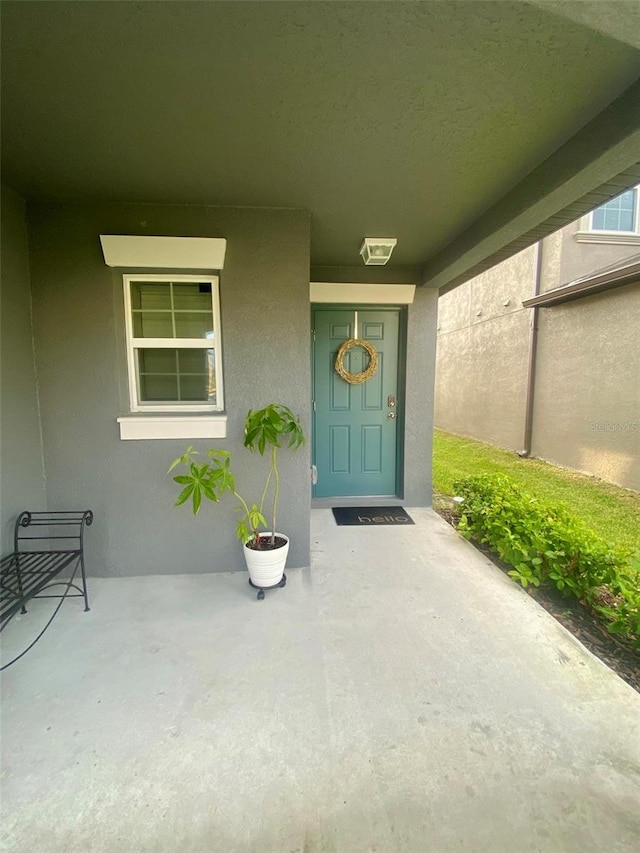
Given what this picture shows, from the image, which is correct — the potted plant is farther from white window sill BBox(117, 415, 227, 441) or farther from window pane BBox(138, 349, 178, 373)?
window pane BBox(138, 349, 178, 373)

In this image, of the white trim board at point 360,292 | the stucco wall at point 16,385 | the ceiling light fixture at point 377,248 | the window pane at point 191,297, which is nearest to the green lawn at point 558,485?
the white trim board at point 360,292

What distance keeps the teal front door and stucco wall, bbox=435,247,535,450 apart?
12.1ft

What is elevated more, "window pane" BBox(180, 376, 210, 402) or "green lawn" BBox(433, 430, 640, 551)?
"window pane" BBox(180, 376, 210, 402)

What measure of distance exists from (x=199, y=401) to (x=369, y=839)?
2.32 metres

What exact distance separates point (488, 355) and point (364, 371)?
181 inches

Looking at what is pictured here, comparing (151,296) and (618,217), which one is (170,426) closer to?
(151,296)

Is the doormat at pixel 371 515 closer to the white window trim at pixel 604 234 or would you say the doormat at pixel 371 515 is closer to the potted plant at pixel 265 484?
the potted plant at pixel 265 484

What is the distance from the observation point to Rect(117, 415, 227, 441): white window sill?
7.85 ft

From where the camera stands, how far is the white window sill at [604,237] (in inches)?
213

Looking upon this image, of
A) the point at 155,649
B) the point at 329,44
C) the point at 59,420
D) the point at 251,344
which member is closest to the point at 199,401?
the point at 251,344

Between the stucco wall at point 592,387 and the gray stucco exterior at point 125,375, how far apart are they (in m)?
4.52

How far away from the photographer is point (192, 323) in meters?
2.51

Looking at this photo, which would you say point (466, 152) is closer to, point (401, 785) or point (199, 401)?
point (199, 401)

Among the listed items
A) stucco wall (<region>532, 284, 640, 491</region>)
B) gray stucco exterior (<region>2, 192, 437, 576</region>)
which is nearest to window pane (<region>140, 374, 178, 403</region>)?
gray stucco exterior (<region>2, 192, 437, 576</region>)
